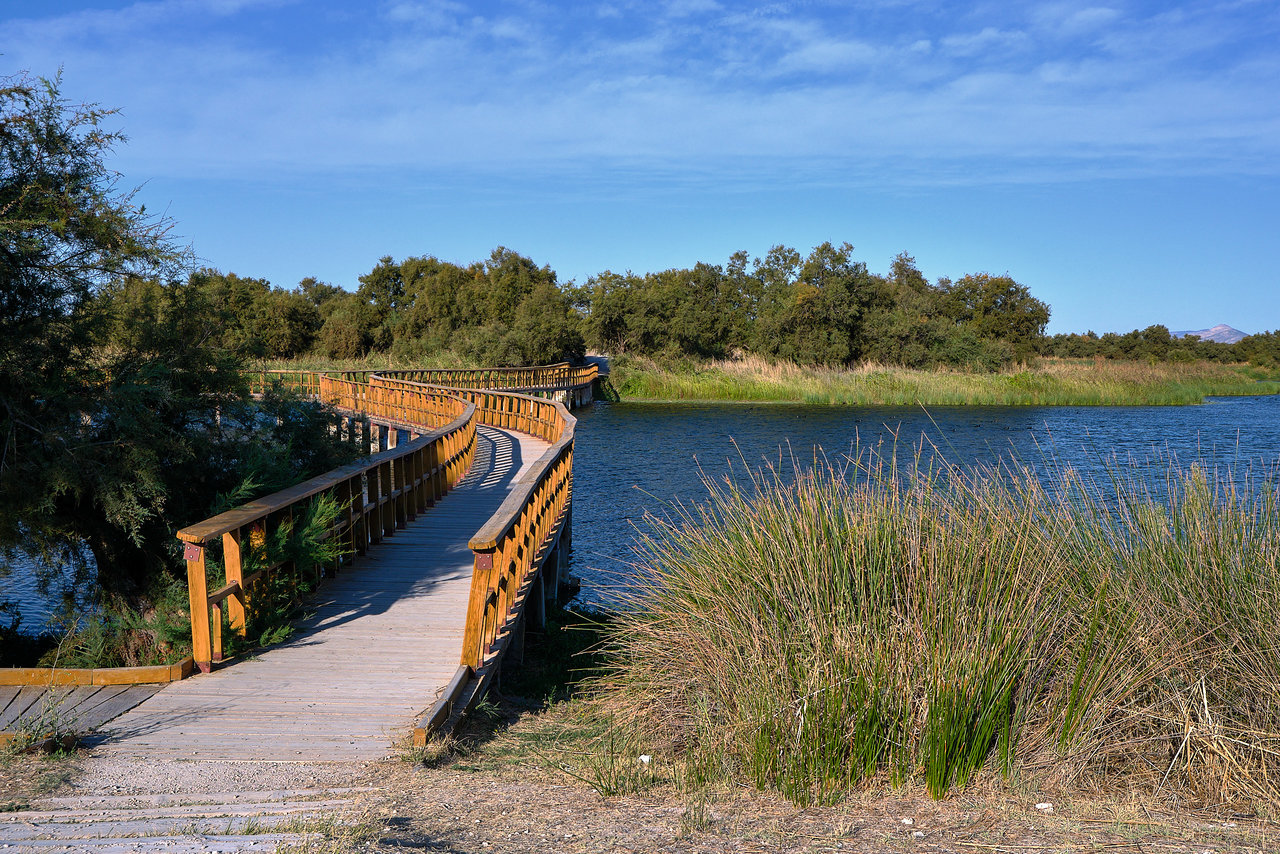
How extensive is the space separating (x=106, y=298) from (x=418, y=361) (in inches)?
1707

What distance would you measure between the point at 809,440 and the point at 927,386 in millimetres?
15820

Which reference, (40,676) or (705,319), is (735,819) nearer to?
(40,676)

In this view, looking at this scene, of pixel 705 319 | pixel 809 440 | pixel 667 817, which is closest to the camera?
pixel 667 817

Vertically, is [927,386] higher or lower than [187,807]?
higher

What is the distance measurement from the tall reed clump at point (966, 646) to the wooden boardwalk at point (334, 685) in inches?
50.3


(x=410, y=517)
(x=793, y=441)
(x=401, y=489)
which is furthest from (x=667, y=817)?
(x=793, y=441)

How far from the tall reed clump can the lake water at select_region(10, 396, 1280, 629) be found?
490cm

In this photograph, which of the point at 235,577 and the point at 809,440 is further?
the point at 809,440

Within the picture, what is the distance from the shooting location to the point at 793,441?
1024 inches

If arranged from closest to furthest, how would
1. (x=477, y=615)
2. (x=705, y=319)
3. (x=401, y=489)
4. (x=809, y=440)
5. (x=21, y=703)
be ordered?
(x=21, y=703) < (x=477, y=615) < (x=401, y=489) < (x=809, y=440) < (x=705, y=319)

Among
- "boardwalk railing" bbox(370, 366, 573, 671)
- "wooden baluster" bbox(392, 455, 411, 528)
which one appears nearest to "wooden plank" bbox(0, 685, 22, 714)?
"boardwalk railing" bbox(370, 366, 573, 671)

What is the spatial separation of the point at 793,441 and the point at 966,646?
71.1ft

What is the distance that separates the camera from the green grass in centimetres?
3947

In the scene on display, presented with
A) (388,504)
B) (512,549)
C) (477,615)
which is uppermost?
(512,549)
